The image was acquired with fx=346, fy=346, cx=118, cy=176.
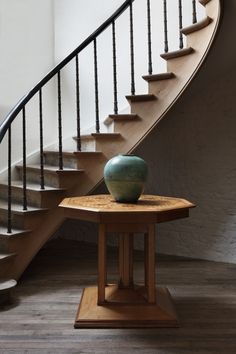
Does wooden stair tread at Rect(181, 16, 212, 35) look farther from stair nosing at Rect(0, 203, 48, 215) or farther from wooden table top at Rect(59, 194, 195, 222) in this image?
stair nosing at Rect(0, 203, 48, 215)

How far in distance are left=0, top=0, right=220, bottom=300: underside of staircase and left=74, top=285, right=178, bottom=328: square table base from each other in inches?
28.3

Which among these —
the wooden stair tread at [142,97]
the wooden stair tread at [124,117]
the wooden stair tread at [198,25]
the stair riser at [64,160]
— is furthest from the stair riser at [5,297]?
the wooden stair tread at [198,25]

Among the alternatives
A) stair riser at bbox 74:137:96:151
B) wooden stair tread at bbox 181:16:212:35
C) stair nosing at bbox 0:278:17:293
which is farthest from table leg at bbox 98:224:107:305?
wooden stair tread at bbox 181:16:212:35

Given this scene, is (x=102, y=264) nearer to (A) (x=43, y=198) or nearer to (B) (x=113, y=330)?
(B) (x=113, y=330)

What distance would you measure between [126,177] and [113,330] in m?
0.90

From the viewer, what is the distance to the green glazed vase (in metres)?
2.14

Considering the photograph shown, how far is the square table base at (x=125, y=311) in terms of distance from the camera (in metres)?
2.05

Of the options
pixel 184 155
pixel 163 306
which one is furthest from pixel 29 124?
pixel 163 306

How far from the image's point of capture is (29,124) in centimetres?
396

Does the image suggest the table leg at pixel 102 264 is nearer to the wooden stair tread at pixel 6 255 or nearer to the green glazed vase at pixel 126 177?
the green glazed vase at pixel 126 177

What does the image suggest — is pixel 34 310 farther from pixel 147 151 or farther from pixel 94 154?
pixel 147 151

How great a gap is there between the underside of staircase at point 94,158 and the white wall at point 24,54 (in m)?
1.04

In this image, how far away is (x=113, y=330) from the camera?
202 centimetres

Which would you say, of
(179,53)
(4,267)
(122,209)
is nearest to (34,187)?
(4,267)
